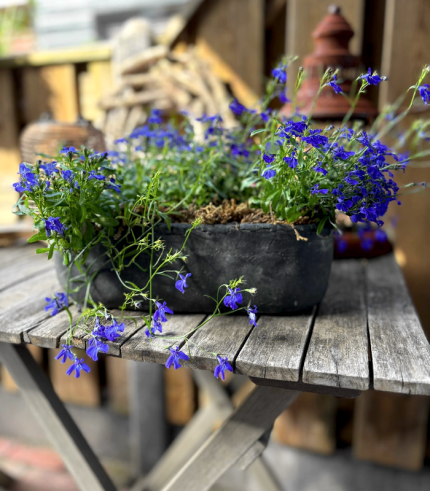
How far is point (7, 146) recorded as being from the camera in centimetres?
211

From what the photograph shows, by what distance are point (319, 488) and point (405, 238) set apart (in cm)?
111

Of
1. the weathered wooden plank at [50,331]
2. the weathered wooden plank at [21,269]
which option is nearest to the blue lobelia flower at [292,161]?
the weathered wooden plank at [50,331]

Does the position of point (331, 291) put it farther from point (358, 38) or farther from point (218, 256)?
point (358, 38)

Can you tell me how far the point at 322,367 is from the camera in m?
0.67

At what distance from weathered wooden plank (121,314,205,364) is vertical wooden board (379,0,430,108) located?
1212 millimetres

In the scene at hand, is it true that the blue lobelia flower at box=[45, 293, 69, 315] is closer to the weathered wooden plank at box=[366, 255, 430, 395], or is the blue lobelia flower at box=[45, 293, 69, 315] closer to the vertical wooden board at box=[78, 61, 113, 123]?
the weathered wooden plank at box=[366, 255, 430, 395]

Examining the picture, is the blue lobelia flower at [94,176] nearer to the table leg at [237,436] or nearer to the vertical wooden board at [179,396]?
the table leg at [237,436]

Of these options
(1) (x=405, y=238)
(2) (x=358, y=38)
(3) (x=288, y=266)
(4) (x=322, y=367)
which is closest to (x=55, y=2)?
(2) (x=358, y=38)

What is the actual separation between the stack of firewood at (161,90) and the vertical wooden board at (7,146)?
519 mm

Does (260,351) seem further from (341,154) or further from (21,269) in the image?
(21,269)

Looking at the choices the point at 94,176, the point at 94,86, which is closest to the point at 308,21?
the point at 94,86

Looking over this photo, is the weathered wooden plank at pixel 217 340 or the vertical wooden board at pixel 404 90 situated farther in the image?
the vertical wooden board at pixel 404 90

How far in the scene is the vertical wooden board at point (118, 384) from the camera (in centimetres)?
212

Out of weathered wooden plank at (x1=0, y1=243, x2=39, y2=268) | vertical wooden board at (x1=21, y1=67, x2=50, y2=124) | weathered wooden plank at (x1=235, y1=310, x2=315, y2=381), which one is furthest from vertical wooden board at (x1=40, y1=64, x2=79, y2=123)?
weathered wooden plank at (x1=235, y1=310, x2=315, y2=381)
